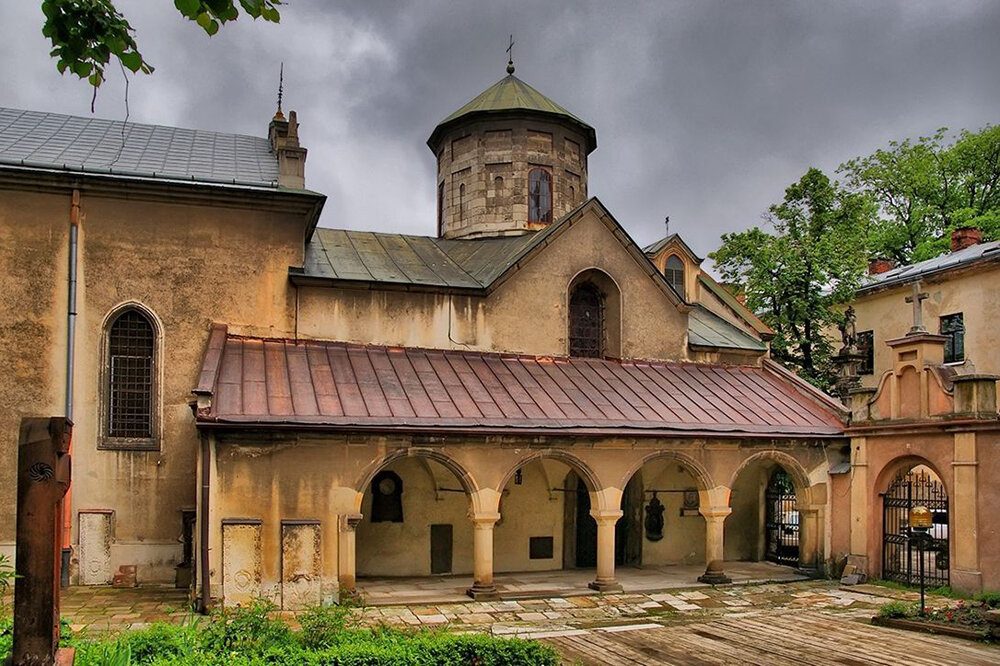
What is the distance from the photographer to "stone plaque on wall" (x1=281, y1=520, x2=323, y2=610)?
49.3 feet

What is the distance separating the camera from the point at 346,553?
615 inches

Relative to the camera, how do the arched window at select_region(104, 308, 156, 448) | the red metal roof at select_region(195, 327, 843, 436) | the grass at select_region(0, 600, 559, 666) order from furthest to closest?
the arched window at select_region(104, 308, 156, 448) < the red metal roof at select_region(195, 327, 843, 436) < the grass at select_region(0, 600, 559, 666)

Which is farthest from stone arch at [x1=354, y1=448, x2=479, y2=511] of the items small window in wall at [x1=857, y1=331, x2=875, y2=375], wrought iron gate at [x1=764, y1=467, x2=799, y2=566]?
small window in wall at [x1=857, y1=331, x2=875, y2=375]

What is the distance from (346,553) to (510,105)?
45.8ft

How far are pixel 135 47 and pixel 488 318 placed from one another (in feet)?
46.6

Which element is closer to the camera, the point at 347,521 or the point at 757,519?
the point at 347,521

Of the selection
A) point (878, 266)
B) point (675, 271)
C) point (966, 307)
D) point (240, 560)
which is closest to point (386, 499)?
point (240, 560)

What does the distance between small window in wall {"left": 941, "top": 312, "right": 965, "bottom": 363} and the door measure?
63.5 ft

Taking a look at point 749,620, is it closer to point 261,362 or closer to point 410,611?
point 410,611

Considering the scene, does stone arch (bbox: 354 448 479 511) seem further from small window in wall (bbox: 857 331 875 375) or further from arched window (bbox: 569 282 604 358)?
small window in wall (bbox: 857 331 875 375)

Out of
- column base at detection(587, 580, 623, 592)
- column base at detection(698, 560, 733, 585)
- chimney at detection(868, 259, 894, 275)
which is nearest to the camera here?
column base at detection(587, 580, 623, 592)

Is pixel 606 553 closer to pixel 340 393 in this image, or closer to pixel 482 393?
pixel 482 393

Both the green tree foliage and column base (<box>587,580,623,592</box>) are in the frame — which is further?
the green tree foliage

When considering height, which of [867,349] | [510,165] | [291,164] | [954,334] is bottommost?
[867,349]
